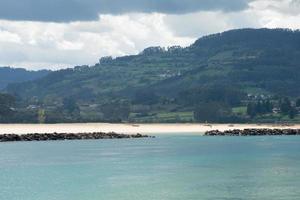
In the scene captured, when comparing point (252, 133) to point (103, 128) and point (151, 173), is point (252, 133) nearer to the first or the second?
point (103, 128)

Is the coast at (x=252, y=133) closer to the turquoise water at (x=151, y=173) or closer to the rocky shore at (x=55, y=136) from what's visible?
the rocky shore at (x=55, y=136)

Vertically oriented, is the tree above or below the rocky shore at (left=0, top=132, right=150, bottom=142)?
above

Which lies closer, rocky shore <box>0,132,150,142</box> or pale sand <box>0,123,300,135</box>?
rocky shore <box>0,132,150,142</box>

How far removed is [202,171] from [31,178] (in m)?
17.3

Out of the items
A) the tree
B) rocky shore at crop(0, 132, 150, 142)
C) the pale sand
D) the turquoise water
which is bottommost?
the turquoise water

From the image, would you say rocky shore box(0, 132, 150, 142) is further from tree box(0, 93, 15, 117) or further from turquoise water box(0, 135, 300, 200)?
tree box(0, 93, 15, 117)

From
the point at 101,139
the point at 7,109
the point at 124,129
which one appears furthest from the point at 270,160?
the point at 7,109

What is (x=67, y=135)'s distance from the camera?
136375mm

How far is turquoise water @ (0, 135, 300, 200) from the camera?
5131 centimetres

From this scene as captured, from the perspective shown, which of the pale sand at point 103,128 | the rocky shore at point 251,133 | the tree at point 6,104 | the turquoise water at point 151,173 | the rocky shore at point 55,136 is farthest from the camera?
the tree at point 6,104

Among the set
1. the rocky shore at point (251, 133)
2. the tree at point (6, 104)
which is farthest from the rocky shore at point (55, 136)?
the tree at point (6, 104)

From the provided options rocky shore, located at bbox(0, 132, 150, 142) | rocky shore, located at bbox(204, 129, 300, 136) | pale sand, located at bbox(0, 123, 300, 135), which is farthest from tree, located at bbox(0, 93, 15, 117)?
rocky shore, located at bbox(204, 129, 300, 136)

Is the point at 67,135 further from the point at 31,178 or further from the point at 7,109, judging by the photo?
the point at 31,178

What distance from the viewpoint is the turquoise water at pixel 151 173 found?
5131 centimetres
